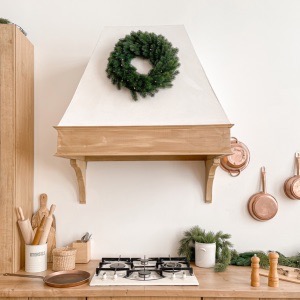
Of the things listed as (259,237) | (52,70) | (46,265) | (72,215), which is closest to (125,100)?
(52,70)

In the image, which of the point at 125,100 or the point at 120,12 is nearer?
the point at 125,100

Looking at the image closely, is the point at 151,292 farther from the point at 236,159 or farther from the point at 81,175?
the point at 236,159

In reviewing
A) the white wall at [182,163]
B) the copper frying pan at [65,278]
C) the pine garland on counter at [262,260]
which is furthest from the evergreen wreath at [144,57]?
the pine garland on counter at [262,260]

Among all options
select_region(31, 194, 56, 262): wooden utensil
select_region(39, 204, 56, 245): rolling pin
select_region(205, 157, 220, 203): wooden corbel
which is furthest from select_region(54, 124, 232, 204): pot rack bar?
select_region(31, 194, 56, 262): wooden utensil

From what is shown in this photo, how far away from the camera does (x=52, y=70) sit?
235cm

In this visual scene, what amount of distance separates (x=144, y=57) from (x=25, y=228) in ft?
3.71

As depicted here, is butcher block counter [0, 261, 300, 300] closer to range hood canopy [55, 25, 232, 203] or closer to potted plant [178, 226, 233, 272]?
potted plant [178, 226, 233, 272]

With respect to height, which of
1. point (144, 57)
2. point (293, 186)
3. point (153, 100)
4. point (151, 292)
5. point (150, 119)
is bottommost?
point (151, 292)

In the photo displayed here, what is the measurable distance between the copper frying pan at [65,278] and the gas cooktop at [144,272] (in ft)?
0.19

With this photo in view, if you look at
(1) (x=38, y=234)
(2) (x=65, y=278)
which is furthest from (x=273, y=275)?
(1) (x=38, y=234)

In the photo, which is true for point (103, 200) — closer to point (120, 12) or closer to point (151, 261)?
point (151, 261)

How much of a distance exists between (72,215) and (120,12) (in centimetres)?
129

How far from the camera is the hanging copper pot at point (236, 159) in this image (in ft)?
7.44

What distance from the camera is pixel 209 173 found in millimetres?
2137
